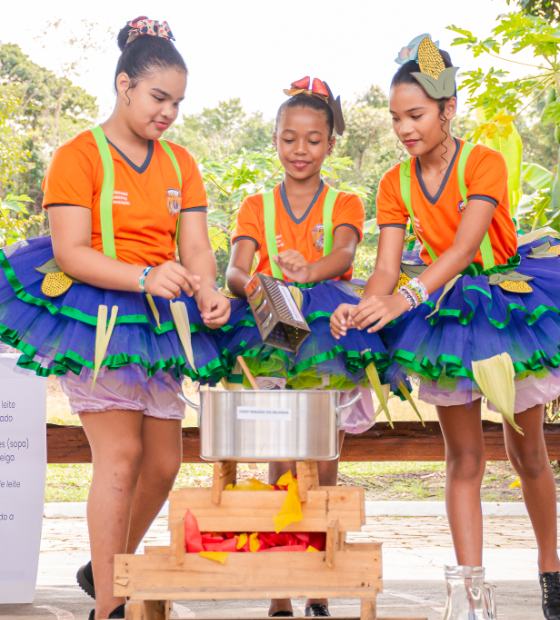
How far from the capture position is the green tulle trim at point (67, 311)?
5.31 ft

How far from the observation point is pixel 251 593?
134cm

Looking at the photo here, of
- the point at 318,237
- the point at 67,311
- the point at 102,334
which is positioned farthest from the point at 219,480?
the point at 318,237

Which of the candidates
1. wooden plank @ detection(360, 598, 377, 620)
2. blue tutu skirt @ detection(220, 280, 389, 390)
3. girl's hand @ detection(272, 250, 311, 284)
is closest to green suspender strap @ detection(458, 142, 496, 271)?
blue tutu skirt @ detection(220, 280, 389, 390)

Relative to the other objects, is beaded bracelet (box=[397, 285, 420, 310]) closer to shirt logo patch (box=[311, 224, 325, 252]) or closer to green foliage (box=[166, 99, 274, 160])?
shirt logo patch (box=[311, 224, 325, 252])

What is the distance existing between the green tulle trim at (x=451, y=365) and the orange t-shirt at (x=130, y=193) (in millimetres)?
735

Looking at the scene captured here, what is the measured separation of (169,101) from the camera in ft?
5.81

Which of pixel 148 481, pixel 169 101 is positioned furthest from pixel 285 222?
pixel 148 481

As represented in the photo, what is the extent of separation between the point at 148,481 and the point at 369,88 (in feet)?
51.5

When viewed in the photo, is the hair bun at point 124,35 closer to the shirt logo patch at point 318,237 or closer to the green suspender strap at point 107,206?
the green suspender strap at point 107,206

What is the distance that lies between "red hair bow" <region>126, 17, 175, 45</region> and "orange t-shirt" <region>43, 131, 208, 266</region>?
0.97ft

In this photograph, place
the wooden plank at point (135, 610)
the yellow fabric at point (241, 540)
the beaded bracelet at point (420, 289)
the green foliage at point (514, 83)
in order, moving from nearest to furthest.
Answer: the wooden plank at point (135, 610), the yellow fabric at point (241, 540), the beaded bracelet at point (420, 289), the green foliage at point (514, 83)

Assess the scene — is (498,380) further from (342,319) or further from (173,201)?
(173,201)

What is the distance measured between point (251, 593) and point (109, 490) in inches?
18.4

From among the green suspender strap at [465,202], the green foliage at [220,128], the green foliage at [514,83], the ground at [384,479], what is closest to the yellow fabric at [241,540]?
the green suspender strap at [465,202]
